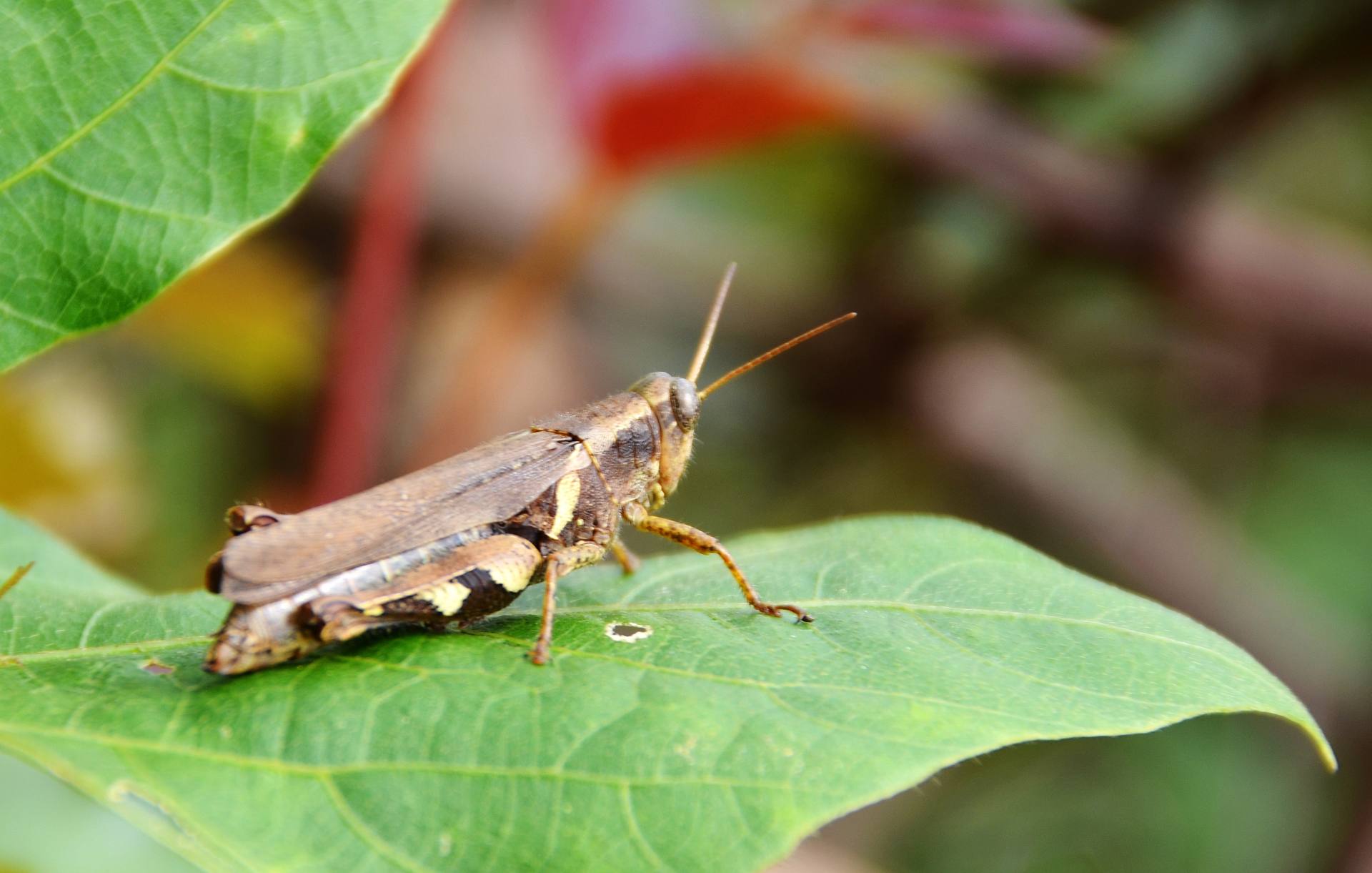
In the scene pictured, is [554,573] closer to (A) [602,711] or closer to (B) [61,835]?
(A) [602,711]

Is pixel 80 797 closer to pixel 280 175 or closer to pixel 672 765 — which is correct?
pixel 280 175

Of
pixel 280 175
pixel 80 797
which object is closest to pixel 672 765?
pixel 280 175

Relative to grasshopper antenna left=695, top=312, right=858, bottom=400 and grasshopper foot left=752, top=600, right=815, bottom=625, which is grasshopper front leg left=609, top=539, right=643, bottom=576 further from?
grasshopper foot left=752, top=600, right=815, bottom=625

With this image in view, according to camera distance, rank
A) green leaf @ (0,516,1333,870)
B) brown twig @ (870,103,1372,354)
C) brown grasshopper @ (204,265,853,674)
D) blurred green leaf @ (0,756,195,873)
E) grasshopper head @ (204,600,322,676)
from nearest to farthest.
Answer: green leaf @ (0,516,1333,870)
grasshopper head @ (204,600,322,676)
brown grasshopper @ (204,265,853,674)
blurred green leaf @ (0,756,195,873)
brown twig @ (870,103,1372,354)

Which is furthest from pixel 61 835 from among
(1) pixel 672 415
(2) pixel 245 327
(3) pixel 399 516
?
(2) pixel 245 327

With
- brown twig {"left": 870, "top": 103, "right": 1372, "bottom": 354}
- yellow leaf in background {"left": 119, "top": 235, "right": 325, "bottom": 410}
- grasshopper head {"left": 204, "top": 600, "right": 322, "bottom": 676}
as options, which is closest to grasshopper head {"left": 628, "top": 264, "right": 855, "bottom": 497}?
grasshopper head {"left": 204, "top": 600, "right": 322, "bottom": 676}
